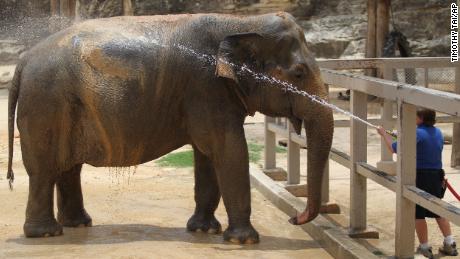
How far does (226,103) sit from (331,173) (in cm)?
377

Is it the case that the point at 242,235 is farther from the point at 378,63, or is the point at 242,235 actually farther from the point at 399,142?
the point at 378,63

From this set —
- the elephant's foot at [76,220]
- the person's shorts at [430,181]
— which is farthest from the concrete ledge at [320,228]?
the elephant's foot at [76,220]

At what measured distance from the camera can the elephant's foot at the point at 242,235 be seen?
22.1 feet

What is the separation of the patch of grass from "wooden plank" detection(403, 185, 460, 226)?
16.8ft

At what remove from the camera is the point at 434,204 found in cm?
531

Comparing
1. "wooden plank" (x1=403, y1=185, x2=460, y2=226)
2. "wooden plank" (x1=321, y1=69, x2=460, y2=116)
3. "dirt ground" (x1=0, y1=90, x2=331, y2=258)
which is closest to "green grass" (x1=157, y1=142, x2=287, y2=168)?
"dirt ground" (x1=0, y1=90, x2=331, y2=258)

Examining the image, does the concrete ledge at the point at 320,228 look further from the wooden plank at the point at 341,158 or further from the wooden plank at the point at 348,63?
the wooden plank at the point at 348,63

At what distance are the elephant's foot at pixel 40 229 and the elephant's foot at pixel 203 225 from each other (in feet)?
3.20

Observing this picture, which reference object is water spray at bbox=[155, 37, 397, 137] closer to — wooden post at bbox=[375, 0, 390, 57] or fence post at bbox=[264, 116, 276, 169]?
fence post at bbox=[264, 116, 276, 169]

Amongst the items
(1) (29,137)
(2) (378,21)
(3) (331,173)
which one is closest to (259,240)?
(1) (29,137)

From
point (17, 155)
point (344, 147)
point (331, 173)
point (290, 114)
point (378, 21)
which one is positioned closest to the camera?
point (290, 114)

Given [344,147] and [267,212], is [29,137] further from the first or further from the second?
[344,147]

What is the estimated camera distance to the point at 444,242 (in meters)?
6.73

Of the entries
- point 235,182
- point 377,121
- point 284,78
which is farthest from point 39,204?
point 377,121
